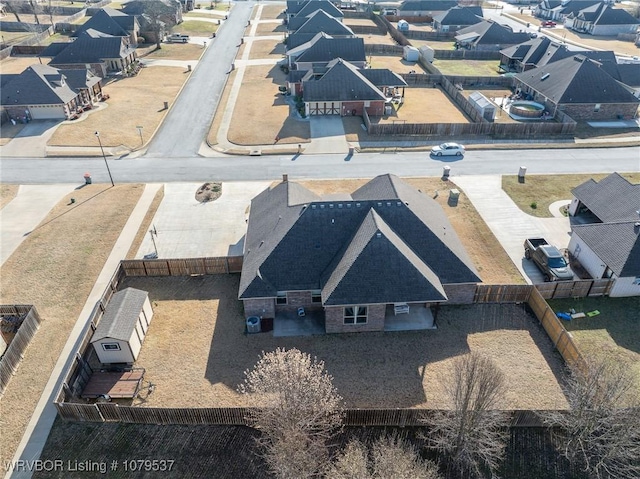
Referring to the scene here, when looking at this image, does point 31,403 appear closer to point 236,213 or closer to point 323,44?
point 236,213

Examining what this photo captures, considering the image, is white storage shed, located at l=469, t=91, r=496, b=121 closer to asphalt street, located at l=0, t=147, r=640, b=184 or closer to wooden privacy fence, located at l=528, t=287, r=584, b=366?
asphalt street, located at l=0, t=147, r=640, b=184

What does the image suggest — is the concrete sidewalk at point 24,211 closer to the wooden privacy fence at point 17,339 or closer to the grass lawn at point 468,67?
the wooden privacy fence at point 17,339

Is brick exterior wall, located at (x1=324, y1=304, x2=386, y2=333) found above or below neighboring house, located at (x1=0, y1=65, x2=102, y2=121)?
below

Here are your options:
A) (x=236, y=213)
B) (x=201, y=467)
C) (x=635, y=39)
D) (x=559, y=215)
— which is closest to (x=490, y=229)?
(x=559, y=215)

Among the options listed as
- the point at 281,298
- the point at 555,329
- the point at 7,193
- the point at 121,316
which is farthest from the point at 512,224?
the point at 7,193

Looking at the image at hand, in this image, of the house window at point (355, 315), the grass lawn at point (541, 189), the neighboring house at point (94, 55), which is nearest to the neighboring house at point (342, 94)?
the grass lawn at point (541, 189)

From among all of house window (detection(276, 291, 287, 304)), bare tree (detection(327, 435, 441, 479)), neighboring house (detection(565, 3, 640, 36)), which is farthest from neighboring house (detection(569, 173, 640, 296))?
neighboring house (detection(565, 3, 640, 36))

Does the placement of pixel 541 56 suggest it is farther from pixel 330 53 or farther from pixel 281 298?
pixel 281 298

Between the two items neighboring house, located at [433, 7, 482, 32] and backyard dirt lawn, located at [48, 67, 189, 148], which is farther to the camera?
neighboring house, located at [433, 7, 482, 32]
